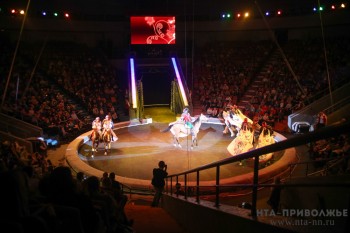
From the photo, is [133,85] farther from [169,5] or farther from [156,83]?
[169,5]

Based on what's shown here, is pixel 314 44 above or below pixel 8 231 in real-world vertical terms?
above

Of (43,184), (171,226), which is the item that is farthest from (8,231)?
(171,226)

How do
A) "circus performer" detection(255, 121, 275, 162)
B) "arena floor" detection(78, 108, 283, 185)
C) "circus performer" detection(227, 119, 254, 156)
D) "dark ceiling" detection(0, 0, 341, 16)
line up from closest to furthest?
1. "arena floor" detection(78, 108, 283, 185)
2. "circus performer" detection(255, 121, 275, 162)
3. "circus performer" detection(227, 119, 254, 156)
4. "dark ceiling" detection(0, 0, 341, 16)

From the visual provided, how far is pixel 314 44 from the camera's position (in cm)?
2658

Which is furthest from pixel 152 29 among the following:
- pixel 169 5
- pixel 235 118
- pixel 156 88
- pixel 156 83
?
pixel 235 118

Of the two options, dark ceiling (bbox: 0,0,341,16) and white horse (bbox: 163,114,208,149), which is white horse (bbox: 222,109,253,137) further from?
dark ceiling (bbox: 0,0,341,16)

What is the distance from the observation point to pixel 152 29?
28516 millimetres

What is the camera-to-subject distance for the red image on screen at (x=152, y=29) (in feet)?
92.6

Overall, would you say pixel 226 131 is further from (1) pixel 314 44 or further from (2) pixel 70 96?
(1) pixel 314 44

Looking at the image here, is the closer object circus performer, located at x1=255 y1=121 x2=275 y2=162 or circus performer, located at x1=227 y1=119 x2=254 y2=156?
circus performer, located at x1=255 y1=121 x2=275 y2=162

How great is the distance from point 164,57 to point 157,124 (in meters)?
9.54

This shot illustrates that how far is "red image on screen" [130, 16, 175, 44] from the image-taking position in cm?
2822

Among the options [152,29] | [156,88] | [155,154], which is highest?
[152,29]

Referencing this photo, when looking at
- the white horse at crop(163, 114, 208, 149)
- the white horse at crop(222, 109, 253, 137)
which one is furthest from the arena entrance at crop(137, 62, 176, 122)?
the white horse at crop(163, 114, 208, 149)
